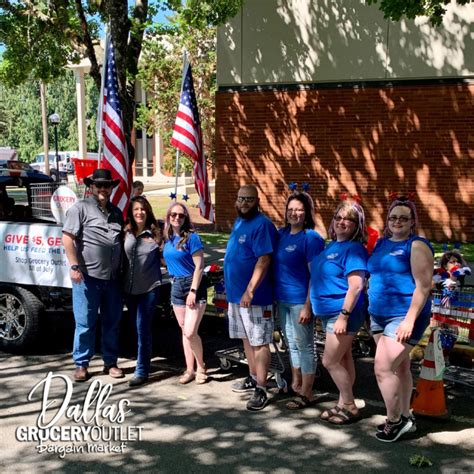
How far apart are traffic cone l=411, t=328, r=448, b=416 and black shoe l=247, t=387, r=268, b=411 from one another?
4.04ft

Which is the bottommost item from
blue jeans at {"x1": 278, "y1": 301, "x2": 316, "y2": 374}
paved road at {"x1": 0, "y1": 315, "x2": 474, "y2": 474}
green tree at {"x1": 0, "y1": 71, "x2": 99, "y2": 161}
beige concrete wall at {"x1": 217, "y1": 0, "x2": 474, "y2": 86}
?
paved road at {"x1": 0, "y1": 315, "x2": 474, "y2": 474}

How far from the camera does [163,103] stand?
67.3 feet

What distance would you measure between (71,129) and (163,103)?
45.4 meters

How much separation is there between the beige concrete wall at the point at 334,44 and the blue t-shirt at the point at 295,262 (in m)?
9.35

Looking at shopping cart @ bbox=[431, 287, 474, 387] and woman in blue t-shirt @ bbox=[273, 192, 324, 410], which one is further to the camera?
shopping cart @ bbox=[431, 287, 474, 387]

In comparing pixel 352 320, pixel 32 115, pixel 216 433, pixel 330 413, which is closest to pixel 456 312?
pixel 352 320

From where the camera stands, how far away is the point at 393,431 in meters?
4.42

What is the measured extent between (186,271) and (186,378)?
1043mm

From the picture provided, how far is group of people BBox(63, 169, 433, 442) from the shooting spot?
4250 millimetres

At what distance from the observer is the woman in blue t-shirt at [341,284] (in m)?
4.40

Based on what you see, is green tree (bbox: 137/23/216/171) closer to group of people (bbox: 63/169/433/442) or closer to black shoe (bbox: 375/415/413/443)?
group of people (bbox: 63/169/433/442)

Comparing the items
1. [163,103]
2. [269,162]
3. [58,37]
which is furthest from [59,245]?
[163,103]

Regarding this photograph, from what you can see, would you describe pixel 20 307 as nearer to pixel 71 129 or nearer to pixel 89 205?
pixel 89 205

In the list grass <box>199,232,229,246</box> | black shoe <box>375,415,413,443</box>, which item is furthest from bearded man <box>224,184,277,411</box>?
grass <box>199,232,229,246</box>
